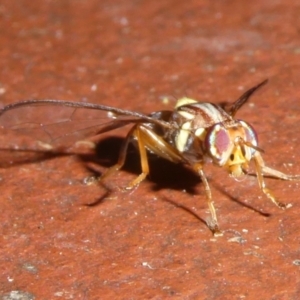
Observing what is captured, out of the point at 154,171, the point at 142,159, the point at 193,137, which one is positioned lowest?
the point at 154,171

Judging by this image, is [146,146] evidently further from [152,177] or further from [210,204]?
[210,204]

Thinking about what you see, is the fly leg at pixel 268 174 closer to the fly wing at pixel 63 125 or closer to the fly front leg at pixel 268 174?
the fly front leg at pixel 268 174

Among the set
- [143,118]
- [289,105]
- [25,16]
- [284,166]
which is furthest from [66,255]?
[25,16]

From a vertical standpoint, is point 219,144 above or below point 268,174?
above

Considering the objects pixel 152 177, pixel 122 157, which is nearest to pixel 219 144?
pixel 152 177

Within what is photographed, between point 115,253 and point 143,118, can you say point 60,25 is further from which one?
point 115,253

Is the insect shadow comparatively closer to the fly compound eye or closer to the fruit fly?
the fruit fly

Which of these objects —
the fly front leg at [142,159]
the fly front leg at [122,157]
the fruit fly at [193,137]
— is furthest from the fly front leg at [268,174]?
the fly front leg at [122,157]

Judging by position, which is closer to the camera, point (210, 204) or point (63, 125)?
point (210, 204)
